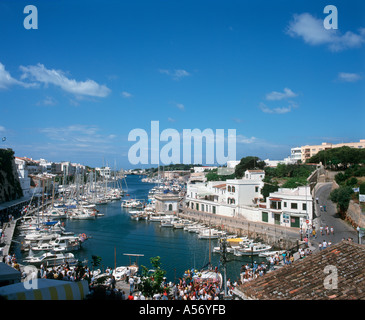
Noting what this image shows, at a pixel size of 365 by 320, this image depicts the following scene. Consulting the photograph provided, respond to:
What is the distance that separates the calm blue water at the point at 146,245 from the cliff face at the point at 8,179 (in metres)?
13.9

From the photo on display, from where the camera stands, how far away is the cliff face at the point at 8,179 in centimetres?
4209

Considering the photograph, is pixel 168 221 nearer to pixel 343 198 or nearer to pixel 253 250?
pixel 253 250

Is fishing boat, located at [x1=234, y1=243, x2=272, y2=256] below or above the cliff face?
below

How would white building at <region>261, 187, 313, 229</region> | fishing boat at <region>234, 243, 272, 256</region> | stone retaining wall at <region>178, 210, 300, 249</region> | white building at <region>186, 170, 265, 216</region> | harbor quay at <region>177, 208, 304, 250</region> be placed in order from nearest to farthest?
fishing boat at <region>234, 243, 272, 256</region> → harbor quay at <region>177, 208, 304, 250</region> → stone retaining wall at <region>178, 210, 300, 249</region> → white building at <region>261, 187, 313, 229</region> → white building at <region>186, 170, 265, 216</region>

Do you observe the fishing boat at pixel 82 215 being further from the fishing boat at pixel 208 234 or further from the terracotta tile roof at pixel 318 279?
the terracotta tile roof at pixel 318 279

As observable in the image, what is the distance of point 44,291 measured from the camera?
6.45 metres

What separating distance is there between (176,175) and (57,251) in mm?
108546

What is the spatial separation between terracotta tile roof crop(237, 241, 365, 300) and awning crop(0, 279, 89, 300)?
12.9ft

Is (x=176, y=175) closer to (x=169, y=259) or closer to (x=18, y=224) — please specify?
(x=18, y=224)

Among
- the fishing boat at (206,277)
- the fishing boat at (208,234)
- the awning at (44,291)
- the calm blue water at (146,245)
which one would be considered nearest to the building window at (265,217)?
the fishing boat at (208,234)

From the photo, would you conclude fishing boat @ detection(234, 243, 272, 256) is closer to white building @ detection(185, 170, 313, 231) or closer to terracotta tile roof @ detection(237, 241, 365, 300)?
white building @ detection(185, 170, 313, 231)

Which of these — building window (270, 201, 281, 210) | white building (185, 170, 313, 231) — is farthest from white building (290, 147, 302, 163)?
building window (270, 201, 281, 210)

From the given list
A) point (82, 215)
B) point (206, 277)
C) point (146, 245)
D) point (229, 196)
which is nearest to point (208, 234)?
point (146, 245)

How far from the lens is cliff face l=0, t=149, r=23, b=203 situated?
42.1 meters
